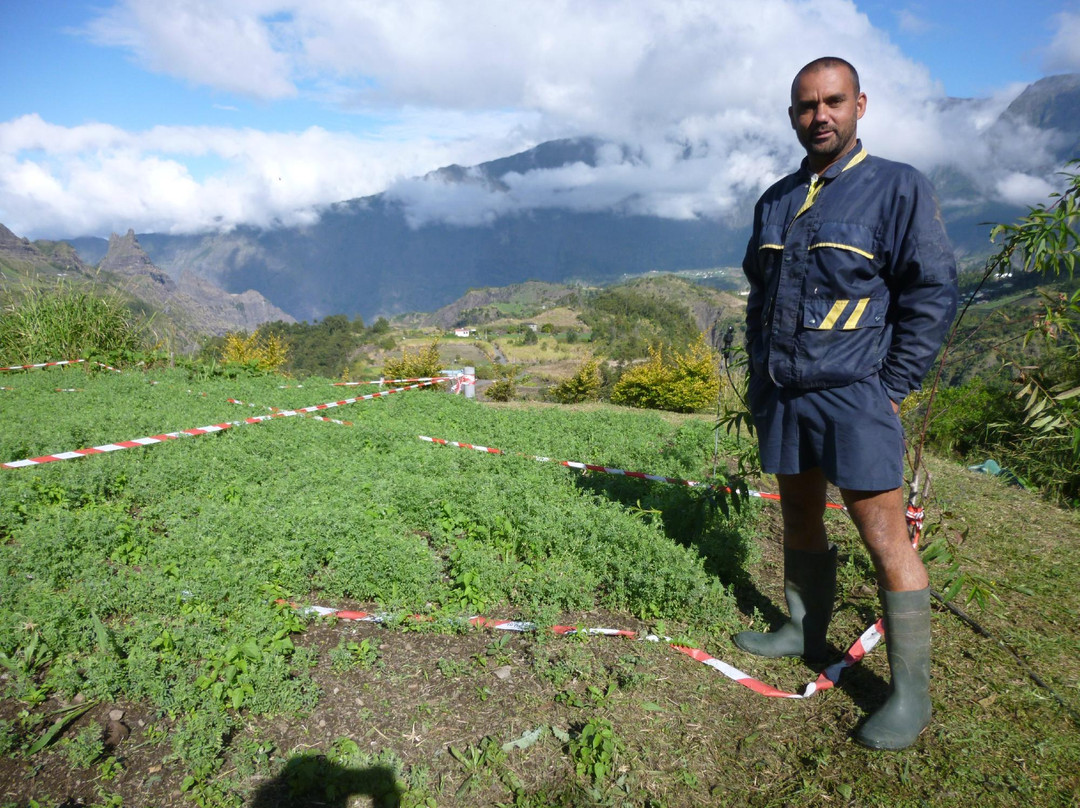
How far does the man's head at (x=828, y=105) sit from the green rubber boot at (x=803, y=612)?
171 centimetres

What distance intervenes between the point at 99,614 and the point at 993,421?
905cm

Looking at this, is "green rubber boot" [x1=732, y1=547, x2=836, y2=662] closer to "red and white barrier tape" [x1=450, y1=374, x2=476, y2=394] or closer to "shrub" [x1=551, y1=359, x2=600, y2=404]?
"red and white barrier tape" [x1=450, y1=374, x2=476, y2=394]

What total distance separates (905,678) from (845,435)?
0.95m

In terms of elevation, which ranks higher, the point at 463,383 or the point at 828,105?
the point at 828,105

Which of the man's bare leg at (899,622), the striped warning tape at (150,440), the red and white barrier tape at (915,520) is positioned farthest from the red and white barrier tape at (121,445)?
the red and white barrier tape at (915,520)

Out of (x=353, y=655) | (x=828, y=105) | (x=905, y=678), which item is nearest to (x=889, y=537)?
(x=905, y=678)

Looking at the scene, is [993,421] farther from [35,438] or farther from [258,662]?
[35,438]

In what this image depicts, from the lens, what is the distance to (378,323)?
83.7 metres

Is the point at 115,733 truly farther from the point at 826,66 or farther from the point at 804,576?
the point at 826,66

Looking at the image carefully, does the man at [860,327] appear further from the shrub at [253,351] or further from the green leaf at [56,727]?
the shrub at [253,351]

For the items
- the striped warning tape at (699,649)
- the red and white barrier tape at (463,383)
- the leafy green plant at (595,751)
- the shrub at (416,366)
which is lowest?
the shrub at (416,366)

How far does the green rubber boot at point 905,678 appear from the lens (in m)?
2.33

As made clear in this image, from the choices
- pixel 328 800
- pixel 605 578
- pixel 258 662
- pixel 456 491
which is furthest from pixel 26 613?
pixel 605 578

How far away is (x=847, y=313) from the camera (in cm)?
227
